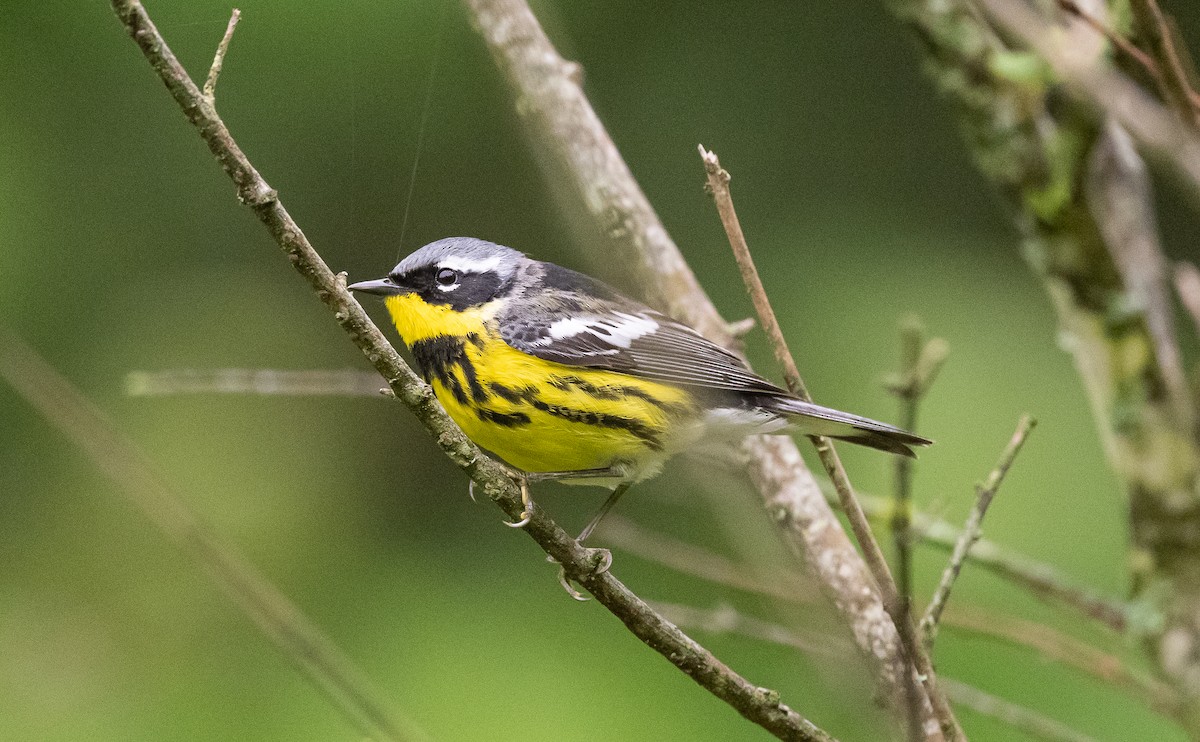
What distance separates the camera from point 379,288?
1978 mm

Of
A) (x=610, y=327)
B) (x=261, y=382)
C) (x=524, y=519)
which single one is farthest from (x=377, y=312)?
(x=524, y=519)

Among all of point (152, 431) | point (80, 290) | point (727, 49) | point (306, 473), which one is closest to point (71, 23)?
point (80, 290)

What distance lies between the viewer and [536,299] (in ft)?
7.59

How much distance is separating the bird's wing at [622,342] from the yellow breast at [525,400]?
34 mm

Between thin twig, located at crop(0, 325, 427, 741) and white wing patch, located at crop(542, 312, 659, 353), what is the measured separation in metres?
0.71

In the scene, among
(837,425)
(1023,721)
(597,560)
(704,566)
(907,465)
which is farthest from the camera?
(704,566)

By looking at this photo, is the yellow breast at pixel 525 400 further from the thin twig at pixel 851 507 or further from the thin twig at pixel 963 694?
the thin twig at pixel 851 507

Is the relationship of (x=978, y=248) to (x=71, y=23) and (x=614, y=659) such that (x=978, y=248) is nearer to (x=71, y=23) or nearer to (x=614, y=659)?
(x=614, y=659)

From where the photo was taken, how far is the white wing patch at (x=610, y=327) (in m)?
2.28

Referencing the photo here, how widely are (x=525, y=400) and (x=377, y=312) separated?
943 mm

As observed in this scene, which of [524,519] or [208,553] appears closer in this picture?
[524,519]

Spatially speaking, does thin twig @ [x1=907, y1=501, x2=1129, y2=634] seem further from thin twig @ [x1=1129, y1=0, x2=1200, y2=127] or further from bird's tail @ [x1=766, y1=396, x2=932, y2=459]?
thin twig @ [x1=1129, y1=0, x2=1200, y2=127]

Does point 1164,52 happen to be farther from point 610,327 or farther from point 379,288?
point 379,288

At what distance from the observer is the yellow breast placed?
2.11m
